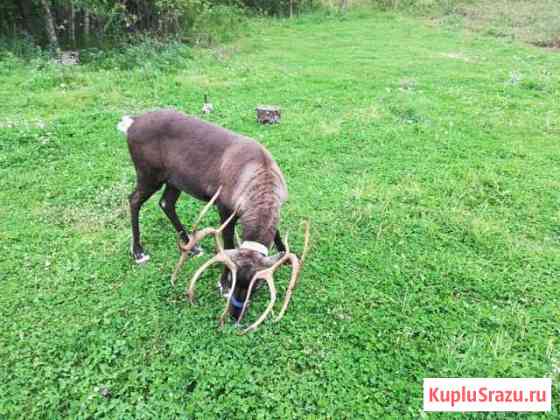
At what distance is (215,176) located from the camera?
420 cm

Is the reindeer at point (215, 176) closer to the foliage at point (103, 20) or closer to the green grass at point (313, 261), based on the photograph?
the green grass at point (313, 261)

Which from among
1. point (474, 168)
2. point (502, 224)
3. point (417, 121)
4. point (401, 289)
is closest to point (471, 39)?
point (417, 121)

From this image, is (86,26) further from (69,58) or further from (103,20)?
(69,58)

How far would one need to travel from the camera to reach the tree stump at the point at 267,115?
7.80 metres

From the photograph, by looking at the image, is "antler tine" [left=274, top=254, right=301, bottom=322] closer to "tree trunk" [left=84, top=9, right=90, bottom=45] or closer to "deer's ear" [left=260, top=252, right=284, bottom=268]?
"deer's ear" [left=260, top=252, right=284, bottom=268]

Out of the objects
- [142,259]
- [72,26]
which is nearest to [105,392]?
[142,259]

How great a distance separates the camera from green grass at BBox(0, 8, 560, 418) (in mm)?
3426

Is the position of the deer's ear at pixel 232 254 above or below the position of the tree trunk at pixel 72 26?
below

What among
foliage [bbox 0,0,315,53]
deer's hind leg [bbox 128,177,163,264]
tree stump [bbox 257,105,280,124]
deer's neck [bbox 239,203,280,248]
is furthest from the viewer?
foliage [bbox 0,0,315,53]

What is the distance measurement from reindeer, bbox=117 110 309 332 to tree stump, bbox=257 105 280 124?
348 centimetres

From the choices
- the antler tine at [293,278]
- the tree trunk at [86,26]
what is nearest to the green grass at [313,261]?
the antler tine at [293,278]

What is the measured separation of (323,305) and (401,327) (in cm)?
78

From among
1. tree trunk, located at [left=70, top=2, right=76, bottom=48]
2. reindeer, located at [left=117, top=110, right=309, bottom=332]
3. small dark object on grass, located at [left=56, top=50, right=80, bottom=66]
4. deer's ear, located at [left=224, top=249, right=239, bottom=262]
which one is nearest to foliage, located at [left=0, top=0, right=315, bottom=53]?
tree trunk, located at [left=70, top=2, right=76, bottom=48]

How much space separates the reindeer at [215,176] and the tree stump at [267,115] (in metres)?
3.48
